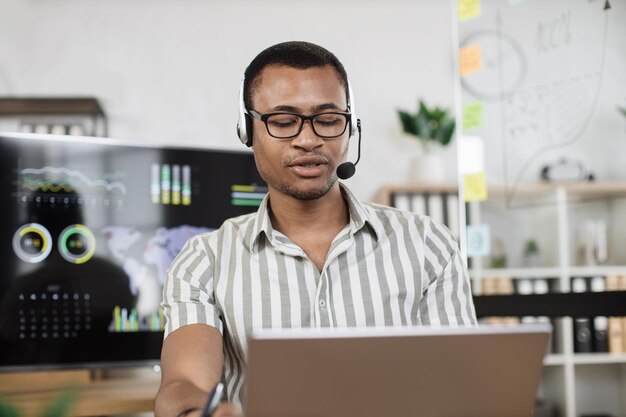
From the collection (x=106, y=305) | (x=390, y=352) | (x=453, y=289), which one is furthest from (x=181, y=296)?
(x=106, y=305)

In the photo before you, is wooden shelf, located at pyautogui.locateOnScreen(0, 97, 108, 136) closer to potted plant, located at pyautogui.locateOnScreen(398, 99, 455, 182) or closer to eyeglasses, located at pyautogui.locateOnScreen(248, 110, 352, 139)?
potted plant, located at pyautogui.locateOnScreen(398, 99, 455, 182)

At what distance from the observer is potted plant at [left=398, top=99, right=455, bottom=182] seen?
3.25 meters

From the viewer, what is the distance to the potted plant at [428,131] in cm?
325

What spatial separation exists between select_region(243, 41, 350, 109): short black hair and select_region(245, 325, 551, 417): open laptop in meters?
0.72

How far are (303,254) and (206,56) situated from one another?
2.16m

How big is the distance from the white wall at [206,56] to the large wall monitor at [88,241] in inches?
46.3

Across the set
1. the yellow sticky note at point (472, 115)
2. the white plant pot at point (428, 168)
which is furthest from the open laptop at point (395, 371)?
the white plant pot at point (428, 168)

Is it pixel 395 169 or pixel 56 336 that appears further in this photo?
pixel 395 169

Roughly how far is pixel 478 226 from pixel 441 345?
1.24 meters

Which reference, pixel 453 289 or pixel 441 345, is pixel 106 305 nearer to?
pixel 453 289

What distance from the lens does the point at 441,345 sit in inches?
30.5

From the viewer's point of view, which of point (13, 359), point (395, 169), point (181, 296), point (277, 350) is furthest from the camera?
point (395, 169)

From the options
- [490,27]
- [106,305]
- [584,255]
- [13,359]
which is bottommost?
[13,359]

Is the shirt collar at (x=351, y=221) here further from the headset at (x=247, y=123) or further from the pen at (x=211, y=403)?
the pen at (x=211, y=403)
